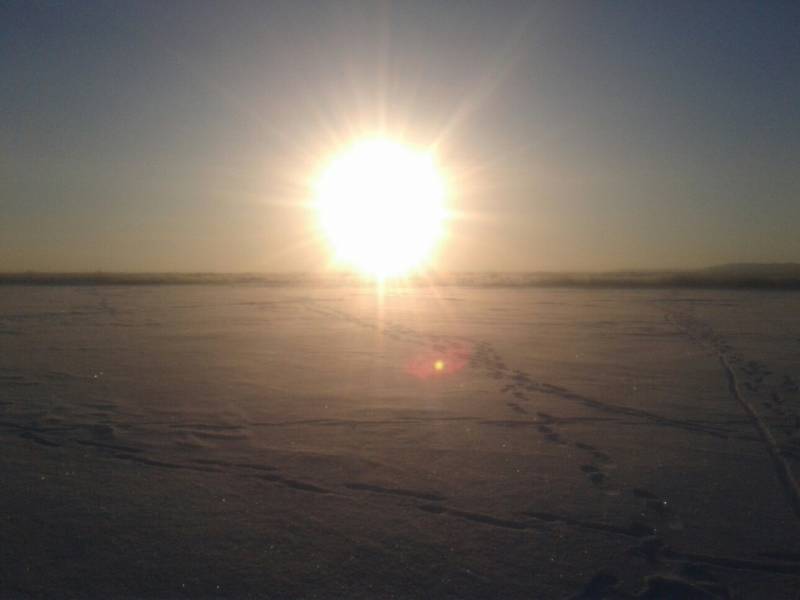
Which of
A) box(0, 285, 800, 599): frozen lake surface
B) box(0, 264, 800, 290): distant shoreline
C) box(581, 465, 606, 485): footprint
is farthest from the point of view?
box(0, 264, 800, 290): distant shoreline

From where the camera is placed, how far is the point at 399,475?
4719 millimetres

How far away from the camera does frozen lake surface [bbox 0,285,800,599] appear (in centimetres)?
329

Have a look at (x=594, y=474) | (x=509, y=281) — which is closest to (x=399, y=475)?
(x=594, y=474)

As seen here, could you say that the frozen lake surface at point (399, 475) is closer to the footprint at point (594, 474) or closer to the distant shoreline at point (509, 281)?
the footprint at point (594, 474)

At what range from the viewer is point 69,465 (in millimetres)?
4855

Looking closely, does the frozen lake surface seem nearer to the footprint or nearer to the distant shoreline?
the footprint

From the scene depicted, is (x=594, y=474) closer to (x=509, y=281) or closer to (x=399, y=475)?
(x=399, y=475)

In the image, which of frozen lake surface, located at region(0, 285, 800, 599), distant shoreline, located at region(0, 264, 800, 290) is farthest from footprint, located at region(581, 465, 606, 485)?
distant shoreline, located at region(0, 264, 800, 290)

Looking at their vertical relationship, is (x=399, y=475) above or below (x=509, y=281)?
below

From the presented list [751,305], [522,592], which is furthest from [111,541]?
[751,305]

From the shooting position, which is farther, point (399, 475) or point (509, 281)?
point (509, 281)

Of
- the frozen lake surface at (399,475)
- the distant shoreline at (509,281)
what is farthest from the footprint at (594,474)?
the distant shoreline at (509,281)

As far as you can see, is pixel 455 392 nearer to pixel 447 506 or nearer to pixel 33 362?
pixel 447 506

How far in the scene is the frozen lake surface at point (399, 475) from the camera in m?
3.29
